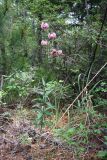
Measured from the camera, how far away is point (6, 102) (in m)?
4.14

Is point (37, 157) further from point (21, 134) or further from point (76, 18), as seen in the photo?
point (76, 18)

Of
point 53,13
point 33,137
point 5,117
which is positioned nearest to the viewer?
point 33,137

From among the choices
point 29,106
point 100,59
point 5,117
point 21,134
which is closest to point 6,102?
point 29,106

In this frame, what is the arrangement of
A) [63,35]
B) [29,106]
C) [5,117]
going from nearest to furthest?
[5,117], [29,106], [63,35]

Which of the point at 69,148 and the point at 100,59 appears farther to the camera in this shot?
the point at 100,59

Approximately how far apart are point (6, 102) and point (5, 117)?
1.96ft

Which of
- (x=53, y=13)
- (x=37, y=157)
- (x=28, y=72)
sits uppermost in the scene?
(x=53, y=13)

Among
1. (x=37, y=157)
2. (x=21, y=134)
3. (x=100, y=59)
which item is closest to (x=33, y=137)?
(x=21, y=134)

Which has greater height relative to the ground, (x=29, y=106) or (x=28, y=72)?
(x=28, y=72)

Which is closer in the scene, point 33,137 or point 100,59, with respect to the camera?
point 33,137

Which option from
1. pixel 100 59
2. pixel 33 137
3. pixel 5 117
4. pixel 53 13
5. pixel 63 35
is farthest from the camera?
pixel 53 13

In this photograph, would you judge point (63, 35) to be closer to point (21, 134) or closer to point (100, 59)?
point (100, 59)

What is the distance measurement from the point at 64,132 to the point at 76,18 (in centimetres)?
504

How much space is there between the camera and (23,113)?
3.68m
